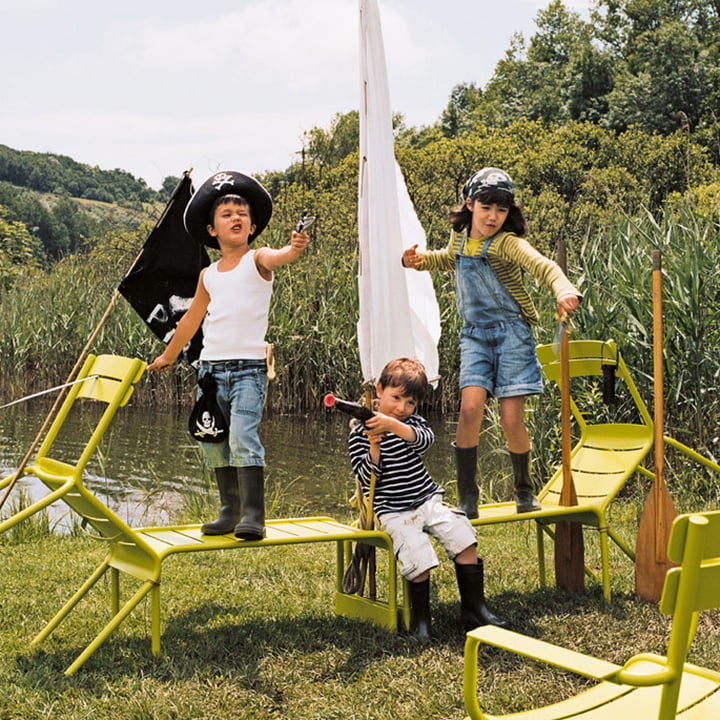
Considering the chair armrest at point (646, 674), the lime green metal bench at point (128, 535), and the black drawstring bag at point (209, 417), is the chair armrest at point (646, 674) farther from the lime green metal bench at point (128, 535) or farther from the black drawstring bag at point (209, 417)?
the black drawstring bag at point (209, 417)

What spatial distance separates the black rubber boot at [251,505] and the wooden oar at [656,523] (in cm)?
181

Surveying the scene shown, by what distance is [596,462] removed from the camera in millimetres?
5137

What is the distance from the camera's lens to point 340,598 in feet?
14.5

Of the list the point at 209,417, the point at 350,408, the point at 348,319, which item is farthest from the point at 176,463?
the point at 350,408

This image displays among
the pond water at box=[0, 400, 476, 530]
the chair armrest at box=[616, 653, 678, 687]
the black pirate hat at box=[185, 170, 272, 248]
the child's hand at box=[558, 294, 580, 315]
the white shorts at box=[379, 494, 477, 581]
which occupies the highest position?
the black pirate hat at box=[185, 170, 272, 248]

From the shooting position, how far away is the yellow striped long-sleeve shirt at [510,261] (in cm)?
441

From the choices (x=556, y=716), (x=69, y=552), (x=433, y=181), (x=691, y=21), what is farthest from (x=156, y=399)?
(x=691, y=21)

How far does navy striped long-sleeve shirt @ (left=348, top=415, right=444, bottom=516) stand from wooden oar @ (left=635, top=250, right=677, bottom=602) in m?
1.14

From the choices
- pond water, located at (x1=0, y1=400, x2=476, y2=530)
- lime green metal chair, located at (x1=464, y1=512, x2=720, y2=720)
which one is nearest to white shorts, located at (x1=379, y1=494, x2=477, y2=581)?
lime green metal chair, located at (x1=464, y1=512, x2=720, y2=720)

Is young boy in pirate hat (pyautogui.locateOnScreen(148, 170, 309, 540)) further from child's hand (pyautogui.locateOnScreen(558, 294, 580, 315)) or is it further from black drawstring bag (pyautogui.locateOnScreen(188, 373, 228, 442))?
child's hand (pyautogui.locateOnScreen(558, 294, 580, 315))

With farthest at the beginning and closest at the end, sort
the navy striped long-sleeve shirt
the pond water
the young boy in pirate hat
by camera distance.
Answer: the pond water, the navy striped long-sleeve shirt, the young boy in pirate hat

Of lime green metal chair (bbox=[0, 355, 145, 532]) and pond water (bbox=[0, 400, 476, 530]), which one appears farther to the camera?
pond water (bbox=[0, 400, 476, 530])

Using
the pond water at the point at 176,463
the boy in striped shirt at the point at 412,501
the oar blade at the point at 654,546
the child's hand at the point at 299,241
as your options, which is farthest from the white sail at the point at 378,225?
the pond water at the point at 176,463

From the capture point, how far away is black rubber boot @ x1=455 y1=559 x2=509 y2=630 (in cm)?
413
